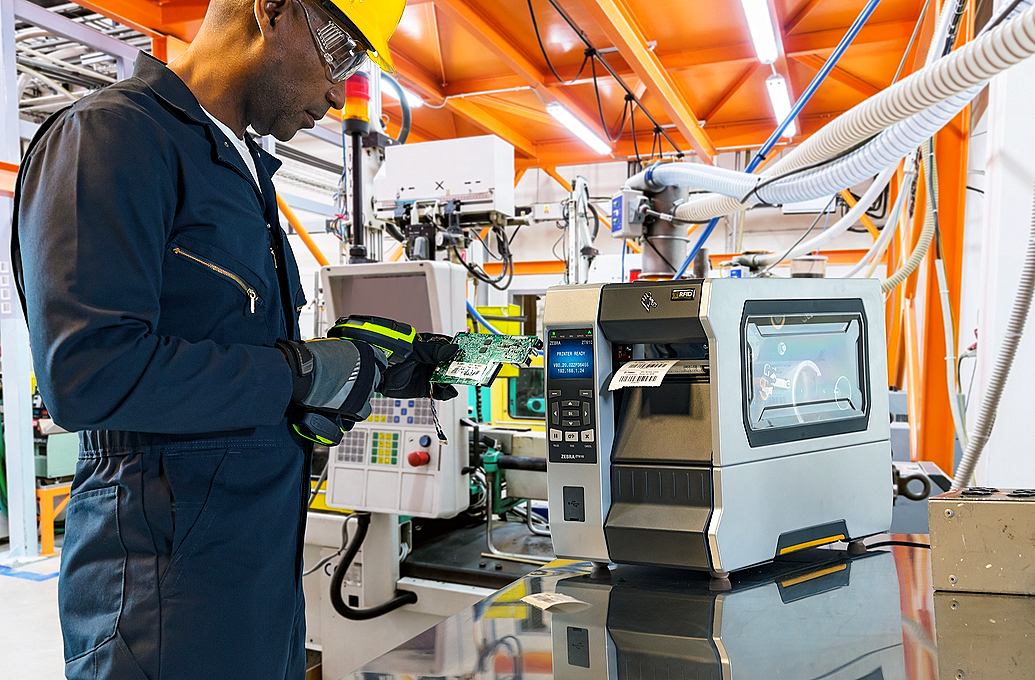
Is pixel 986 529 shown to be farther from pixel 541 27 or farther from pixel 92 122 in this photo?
pixel 541 27

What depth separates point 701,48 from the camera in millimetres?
5953

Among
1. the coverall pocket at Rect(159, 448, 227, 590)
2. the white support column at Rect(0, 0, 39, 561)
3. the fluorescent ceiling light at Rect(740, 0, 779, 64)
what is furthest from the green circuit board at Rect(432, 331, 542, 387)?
the white support column at Rect(0, 0, 39, 561)

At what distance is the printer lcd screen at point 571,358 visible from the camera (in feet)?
4.77

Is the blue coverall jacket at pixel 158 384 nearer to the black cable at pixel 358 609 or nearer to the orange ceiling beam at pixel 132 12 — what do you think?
the black cable at pixel 358 609

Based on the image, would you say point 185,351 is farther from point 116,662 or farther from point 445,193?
point 445,193

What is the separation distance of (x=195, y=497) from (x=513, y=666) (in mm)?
474

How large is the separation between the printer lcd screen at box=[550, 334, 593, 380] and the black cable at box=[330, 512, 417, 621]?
53.7 inches

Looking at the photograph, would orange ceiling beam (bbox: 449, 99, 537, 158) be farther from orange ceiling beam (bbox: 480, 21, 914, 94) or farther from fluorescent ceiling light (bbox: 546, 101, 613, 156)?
fluorescent ceiling light (bbox: 546, 101, 613, 156)

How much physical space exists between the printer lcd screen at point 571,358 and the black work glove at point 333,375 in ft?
1.32

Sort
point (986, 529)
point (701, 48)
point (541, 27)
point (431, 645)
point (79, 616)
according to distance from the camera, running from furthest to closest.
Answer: point (701, 48) → point (541, 27) → point (986, 529) → point (431, 645) → point (79, 616)

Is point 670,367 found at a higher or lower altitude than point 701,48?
lower

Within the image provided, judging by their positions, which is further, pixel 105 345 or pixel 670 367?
pixel 670 367

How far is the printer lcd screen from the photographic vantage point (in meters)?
1.46

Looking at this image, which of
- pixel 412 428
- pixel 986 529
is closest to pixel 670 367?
pixel 986 529
